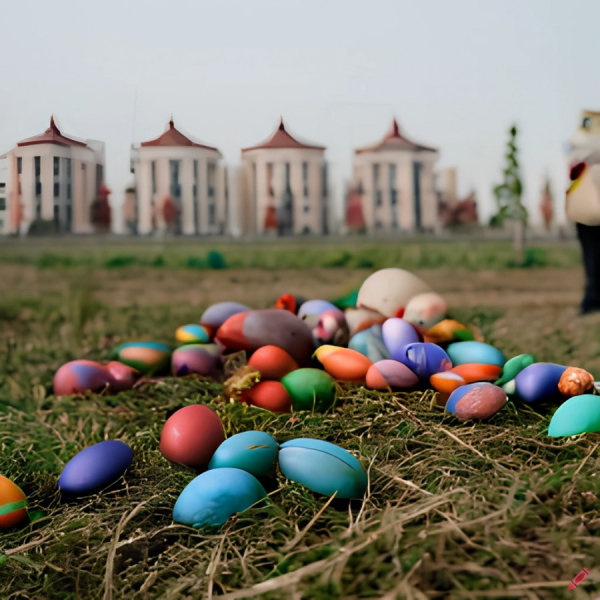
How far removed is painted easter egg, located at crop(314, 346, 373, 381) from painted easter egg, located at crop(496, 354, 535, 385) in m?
0.31

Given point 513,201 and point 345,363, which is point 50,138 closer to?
point 345,363

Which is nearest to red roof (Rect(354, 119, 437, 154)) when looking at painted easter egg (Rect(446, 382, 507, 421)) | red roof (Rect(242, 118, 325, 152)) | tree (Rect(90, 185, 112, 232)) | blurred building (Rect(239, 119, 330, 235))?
blurred building (Rect(239, 119, 330, 235))

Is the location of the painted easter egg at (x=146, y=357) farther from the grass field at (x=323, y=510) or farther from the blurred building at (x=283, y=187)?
the blurred building at (x=283, y=187)

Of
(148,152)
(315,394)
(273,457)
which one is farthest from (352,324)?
(148,152)

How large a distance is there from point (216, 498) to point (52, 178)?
1.34 meters

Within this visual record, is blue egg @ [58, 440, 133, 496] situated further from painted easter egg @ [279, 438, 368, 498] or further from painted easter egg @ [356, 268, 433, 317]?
painted easter egg @ [356, 268, 433, 317]

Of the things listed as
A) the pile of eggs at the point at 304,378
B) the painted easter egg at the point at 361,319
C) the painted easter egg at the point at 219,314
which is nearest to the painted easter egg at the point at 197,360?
the pile of eggs at the point at 304,378

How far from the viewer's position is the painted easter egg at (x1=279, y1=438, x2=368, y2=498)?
109 cm

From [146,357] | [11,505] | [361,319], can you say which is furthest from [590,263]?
[11,505]

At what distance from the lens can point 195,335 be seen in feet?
6.82

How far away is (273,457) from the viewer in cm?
122

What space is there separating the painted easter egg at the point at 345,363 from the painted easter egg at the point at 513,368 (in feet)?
1.03

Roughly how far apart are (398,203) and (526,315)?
81 centimetres

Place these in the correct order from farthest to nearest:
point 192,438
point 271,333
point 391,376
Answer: point 271,333, point 391,376, point 192,438
